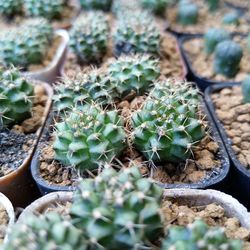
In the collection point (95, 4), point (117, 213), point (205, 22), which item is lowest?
point (205, 22)

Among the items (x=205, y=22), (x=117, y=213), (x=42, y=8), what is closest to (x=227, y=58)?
(x=205, y=22)

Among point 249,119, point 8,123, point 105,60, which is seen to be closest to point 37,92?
point 8,123

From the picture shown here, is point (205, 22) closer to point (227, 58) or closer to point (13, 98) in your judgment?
point (227, 58)

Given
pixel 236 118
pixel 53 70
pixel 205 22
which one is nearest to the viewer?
pixel 236 118

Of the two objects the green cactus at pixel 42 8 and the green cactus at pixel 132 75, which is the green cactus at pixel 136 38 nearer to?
the green cactus at pixel 132 75

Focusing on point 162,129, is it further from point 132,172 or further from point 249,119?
point 249,119

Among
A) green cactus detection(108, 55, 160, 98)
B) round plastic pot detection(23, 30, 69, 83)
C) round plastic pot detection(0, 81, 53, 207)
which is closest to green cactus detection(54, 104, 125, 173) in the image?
round plastic pot detection(0, 81, 53, 207)

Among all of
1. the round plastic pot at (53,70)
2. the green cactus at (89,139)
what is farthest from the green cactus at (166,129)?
the round plastic pot at (53,70)
